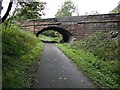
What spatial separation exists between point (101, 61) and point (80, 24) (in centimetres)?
1460

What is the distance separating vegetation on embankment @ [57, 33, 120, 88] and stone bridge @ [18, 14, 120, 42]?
2891mm

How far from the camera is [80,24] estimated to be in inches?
1208

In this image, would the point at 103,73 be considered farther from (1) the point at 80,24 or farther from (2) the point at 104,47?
(1) the point at 80,24

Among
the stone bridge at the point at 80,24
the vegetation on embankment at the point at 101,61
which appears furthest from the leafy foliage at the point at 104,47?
the stone bridge at the point at 80,24

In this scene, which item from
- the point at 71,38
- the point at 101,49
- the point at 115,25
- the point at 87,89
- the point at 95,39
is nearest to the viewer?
the point at 87,89

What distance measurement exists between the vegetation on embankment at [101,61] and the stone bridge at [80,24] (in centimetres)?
289

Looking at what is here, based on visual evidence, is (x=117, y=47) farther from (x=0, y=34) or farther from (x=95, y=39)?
(x=0, y=34)

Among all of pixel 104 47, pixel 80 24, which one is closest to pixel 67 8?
pixel 80 24

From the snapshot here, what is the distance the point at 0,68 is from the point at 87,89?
3.35 metres

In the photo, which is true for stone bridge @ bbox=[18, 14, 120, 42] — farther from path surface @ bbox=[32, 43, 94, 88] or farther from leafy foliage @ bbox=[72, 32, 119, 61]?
path surface @ bbox=[32, 43, 94, 88]

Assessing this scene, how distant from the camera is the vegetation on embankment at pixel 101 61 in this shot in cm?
1129

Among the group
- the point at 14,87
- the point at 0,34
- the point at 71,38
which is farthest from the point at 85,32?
the point at 14,87

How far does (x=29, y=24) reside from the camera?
3644 cm

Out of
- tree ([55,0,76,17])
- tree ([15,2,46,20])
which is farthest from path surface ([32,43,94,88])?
tree ([55,0,76,17])
